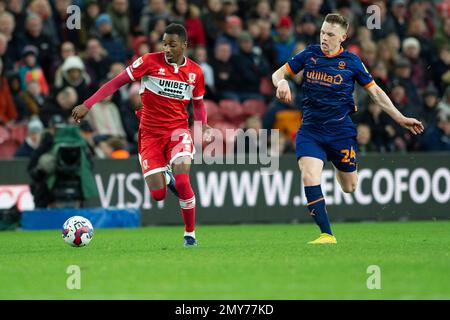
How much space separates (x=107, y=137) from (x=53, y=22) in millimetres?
2729

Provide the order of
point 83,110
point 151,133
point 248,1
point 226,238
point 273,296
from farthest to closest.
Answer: point 248,1, point 226,238, point 151,133, point 83,110, point 273,296

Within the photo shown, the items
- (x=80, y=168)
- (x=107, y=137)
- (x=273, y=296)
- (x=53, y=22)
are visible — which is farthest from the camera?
(x=53, y=22)

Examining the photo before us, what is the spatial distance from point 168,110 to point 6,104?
7.09 meters

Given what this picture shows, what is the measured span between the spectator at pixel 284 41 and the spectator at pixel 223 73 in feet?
3.80

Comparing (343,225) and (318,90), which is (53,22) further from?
(318,90)

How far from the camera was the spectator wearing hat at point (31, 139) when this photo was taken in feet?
61.0

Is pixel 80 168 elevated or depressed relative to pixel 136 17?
depressed

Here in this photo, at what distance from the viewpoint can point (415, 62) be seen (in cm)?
2281

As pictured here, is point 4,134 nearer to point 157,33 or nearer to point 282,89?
point 157,33

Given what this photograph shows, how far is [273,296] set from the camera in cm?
807

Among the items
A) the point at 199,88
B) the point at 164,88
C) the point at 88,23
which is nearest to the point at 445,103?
the point at 88,23

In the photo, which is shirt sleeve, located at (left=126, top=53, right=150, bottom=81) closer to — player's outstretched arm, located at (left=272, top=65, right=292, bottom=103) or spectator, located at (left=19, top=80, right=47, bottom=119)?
player's outstretched arm, located at (left=272, top=65, right=292, bottom=103)

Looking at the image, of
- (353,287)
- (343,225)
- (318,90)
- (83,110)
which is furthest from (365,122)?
(353,287)

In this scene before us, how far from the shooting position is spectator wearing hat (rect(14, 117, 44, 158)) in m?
18.6
